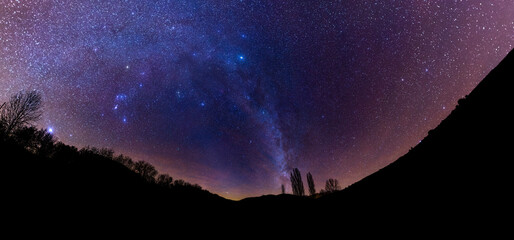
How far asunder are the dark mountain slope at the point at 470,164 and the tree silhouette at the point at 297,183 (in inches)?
2127

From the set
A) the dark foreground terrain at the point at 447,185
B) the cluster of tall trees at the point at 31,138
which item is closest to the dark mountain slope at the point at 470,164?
the dark foreground terrain at the point at 447,185

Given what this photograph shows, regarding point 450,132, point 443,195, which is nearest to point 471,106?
point 450,132

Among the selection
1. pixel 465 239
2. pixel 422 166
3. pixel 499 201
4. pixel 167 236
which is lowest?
pixel 167 236

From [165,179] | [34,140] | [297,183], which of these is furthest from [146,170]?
[297,183]

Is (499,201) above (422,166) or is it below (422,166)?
below

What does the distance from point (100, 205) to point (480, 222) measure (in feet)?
62.4

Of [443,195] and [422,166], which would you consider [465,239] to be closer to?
[443,195]

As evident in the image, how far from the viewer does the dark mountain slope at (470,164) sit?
414 centimetres

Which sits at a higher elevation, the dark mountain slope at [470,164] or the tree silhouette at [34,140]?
the tree silhouette at [34,140]

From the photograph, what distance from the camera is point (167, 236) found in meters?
10.3

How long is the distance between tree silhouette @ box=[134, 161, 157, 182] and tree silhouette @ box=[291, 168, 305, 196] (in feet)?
154

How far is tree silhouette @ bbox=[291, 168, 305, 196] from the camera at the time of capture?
57081 mm

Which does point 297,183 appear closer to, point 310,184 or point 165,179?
point 310,184

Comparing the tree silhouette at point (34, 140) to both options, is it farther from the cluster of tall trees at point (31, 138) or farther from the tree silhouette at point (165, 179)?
the tree silhouette at point (165, 179)
